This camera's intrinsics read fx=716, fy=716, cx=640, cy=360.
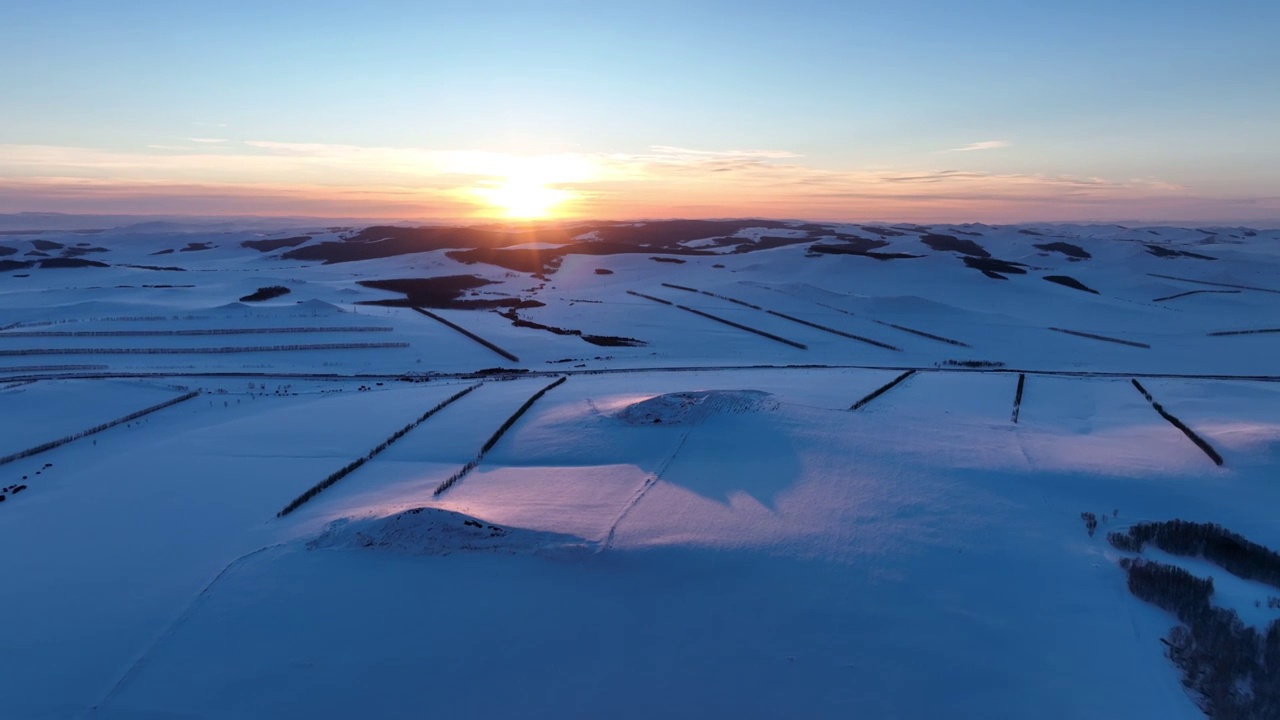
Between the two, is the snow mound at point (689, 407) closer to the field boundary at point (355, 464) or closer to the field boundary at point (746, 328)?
the field boundary at point (355, 464)

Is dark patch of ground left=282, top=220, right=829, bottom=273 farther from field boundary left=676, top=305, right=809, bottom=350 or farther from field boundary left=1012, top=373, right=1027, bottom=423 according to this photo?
field boundary left=1012, top=373, right=1027, bottom=423

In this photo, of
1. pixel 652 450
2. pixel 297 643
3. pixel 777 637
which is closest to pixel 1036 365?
pixel 652 450

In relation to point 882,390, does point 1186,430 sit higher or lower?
higher

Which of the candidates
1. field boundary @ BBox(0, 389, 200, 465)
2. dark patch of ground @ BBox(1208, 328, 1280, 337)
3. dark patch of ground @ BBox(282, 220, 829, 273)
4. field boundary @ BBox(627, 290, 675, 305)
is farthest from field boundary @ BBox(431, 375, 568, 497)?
dark patch of ground @ BBox(282, 220, 829, 273)

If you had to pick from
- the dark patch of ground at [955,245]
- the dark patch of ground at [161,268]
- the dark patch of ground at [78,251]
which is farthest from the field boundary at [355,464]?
the dark patch of ground at [955,245]

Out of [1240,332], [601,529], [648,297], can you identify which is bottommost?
[1240,332]

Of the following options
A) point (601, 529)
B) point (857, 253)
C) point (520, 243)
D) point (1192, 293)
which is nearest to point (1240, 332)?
point (1192, 293)

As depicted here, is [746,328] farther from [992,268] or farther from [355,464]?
[992,268]
